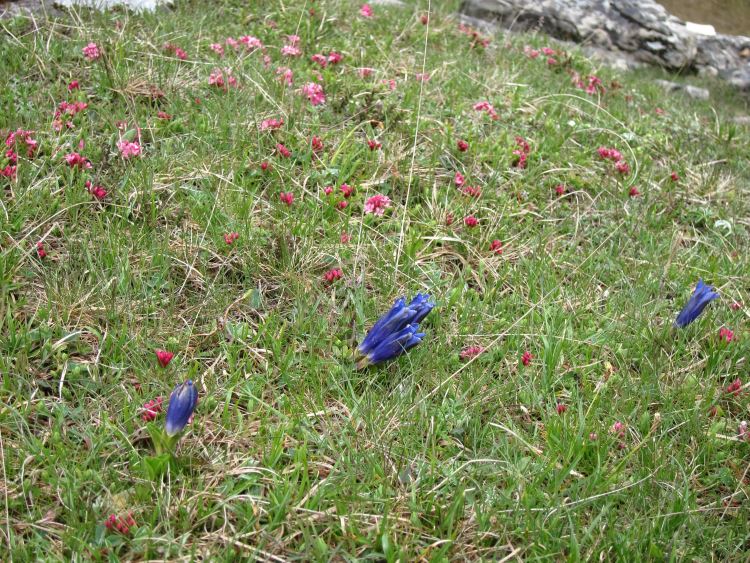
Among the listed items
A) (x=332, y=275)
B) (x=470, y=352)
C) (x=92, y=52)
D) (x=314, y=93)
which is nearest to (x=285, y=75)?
(x=314, y=93)

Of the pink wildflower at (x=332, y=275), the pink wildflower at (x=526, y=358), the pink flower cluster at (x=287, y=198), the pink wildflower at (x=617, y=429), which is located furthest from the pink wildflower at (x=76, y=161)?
the pink wildflower at (x=617, y=429)

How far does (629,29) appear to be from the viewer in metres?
8.12

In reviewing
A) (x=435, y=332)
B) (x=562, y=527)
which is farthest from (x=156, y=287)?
(x=562, y=527)

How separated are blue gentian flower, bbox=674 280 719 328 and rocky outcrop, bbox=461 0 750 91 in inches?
185

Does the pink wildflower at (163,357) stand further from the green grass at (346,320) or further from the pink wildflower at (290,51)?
the pink wildflower at (290,51)

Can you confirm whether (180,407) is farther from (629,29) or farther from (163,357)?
(629,29)

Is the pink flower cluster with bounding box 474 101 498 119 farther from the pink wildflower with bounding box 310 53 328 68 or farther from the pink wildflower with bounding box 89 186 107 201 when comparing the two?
the pink wildflower with bounding box 89 186 107 201

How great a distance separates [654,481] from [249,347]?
1.52 m

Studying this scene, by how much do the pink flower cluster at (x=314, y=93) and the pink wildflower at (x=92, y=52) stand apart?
1.14 m

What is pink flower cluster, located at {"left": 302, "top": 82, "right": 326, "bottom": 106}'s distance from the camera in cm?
429

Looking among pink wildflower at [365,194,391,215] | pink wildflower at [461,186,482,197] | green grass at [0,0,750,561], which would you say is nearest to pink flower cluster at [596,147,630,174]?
green grass at [0,0,750,561]

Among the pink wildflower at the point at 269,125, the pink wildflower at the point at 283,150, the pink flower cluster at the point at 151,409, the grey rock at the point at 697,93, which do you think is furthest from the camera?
the grey rock at the point at 697,93

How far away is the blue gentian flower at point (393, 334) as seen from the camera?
9.23 feet

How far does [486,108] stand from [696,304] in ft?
6.68
